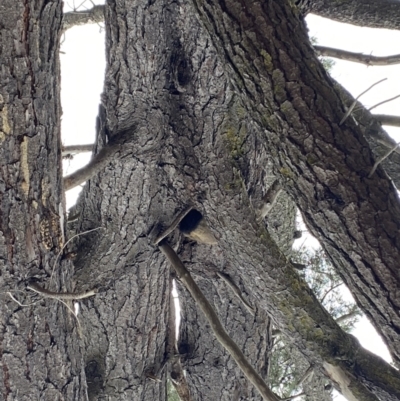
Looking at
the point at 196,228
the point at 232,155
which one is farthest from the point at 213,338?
the point at 232,155

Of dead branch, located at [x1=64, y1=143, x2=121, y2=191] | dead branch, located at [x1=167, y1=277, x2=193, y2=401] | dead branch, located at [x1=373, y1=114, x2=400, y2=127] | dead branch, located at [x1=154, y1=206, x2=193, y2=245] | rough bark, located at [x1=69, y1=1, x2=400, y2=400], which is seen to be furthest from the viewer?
dead branch, located at [x1=167, y1=277, x2=193, y2=401]

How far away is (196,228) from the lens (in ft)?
5.52

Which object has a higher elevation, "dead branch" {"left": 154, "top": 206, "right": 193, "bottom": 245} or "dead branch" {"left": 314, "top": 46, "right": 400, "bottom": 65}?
"dead branch" {"left": 314, "top": 46, "right": 400, "bottom": 65}

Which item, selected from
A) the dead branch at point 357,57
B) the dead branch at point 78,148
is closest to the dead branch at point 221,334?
the dead branch at point 78,148

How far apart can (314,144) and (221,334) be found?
61cm

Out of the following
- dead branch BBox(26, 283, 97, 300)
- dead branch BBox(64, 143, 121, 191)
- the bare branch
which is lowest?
dead branch BBox(26, 283, 97, 300)

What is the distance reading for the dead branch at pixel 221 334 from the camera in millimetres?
1327

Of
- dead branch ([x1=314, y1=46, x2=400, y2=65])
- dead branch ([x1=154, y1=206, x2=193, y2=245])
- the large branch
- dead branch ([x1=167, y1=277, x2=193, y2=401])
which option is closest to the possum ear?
dead branch ([x1=154, y1=206, x2=193, y2=245])

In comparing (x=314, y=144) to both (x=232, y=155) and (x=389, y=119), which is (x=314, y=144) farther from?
(x=389, y=119)

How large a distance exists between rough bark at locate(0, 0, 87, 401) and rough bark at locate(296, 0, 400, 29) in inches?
37.6

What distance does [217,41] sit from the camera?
1156mm

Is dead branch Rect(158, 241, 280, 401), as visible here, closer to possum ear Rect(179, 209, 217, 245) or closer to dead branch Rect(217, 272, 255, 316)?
possum ear Rect(179, 209, 217, 245)

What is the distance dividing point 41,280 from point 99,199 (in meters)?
0.45

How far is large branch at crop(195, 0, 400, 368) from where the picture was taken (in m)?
1.12
